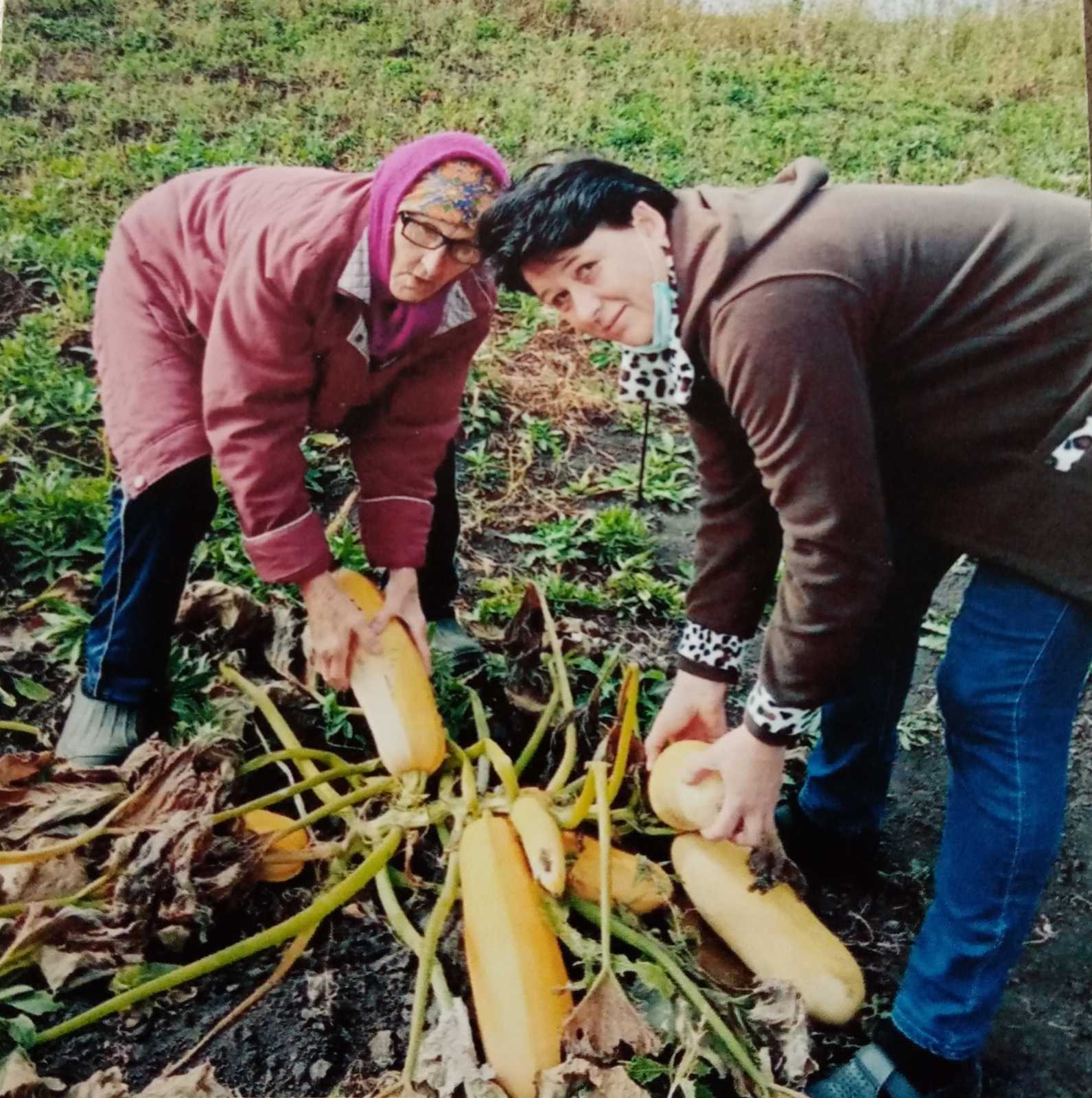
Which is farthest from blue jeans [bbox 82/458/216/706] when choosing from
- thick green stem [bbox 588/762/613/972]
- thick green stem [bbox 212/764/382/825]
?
thick green stem [bbox 588/762/613/972]

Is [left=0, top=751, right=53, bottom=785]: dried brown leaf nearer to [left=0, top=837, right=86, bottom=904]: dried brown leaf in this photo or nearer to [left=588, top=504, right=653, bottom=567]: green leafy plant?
[left=0, top=837, right=86, bottom=904]: dried brown leaf

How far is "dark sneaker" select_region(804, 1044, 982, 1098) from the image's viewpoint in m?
1.09

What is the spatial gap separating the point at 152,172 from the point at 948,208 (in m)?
0.97

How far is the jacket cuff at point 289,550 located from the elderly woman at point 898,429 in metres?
0.41

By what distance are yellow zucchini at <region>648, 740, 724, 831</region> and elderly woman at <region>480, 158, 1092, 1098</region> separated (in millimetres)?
29

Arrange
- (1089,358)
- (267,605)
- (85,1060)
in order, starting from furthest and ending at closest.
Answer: (267,605) → (85,1060) → (1089,358)

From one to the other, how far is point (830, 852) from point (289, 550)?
742 millimetres

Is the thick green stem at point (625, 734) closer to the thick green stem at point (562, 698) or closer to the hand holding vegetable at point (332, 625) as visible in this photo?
the thick green stem at point (562, 698)

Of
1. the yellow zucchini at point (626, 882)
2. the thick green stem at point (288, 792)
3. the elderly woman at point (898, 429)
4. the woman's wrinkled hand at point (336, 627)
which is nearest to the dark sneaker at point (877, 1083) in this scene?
A: the elderly woman at point (898, 429)

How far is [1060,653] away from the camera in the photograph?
96 cm

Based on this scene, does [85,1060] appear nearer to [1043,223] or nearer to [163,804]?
[163,804]

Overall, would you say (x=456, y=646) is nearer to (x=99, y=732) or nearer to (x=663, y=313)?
(x=99, y=732)

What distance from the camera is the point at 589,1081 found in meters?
0.93

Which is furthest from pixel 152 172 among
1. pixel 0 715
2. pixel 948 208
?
pixel 948 208
